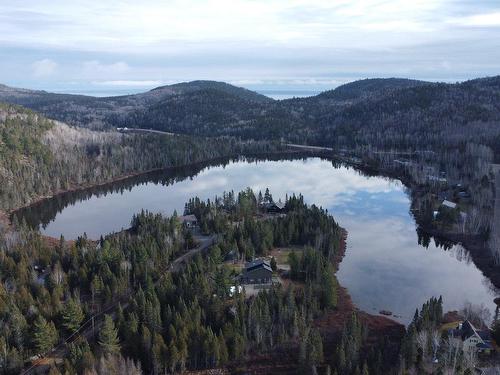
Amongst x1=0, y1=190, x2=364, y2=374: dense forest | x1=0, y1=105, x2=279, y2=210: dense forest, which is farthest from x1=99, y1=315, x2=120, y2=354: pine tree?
x1=0, y1=105, x2=279, y2=210: dense forest

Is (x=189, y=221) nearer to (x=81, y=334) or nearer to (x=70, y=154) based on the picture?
(x=81, y=334)

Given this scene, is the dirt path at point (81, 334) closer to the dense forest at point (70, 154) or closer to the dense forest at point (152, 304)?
the dense forest at point (152, 304)

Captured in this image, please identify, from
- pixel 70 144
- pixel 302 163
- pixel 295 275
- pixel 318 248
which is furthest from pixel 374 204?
pixel 70 144

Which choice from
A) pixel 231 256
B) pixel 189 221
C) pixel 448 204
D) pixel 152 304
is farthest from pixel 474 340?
pixel 189 221

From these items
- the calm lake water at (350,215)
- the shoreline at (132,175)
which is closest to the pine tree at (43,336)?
the calm lake water at (350,215)

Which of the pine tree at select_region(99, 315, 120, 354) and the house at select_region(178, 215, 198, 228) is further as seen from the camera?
the house at select_region(178, 215, 198, 228)

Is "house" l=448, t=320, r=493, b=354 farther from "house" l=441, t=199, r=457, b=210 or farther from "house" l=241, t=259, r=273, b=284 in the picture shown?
"house" l=441, t=199, r=457, b=210
